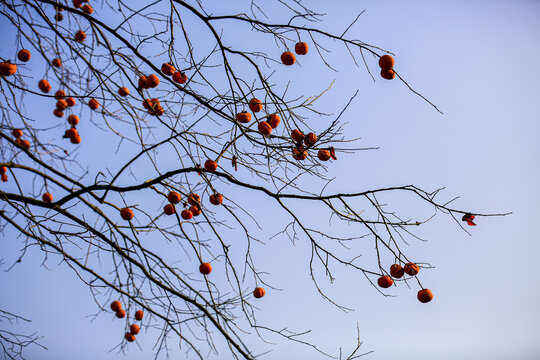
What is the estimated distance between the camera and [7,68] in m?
2.72

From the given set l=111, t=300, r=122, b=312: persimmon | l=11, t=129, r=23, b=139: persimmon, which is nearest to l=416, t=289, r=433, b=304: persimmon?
l=111, t=300, r=122, b=312: persimmon

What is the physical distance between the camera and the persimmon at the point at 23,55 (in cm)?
300

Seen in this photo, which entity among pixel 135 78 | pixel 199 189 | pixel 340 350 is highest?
pixel 135 78

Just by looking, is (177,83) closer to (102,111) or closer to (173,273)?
(102,111)

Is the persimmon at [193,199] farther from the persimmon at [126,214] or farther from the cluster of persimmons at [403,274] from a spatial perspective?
the cluster of persimmons at [403,274]

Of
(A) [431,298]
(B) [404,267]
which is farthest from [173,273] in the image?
(A) [431,298]

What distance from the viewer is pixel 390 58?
94.8 inches

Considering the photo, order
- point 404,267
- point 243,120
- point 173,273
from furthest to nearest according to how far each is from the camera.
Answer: point 173,273, point 243,120, point 404,267

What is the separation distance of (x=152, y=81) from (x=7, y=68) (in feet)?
3.69

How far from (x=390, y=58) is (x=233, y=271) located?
73.0 inches

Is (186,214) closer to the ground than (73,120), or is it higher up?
closer to the ground

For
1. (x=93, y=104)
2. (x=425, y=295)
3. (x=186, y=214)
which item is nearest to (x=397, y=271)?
(x=425, y=295)

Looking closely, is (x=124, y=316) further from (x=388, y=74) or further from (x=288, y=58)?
(x=388, y=74)

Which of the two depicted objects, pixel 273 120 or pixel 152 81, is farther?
pixel 152 81
